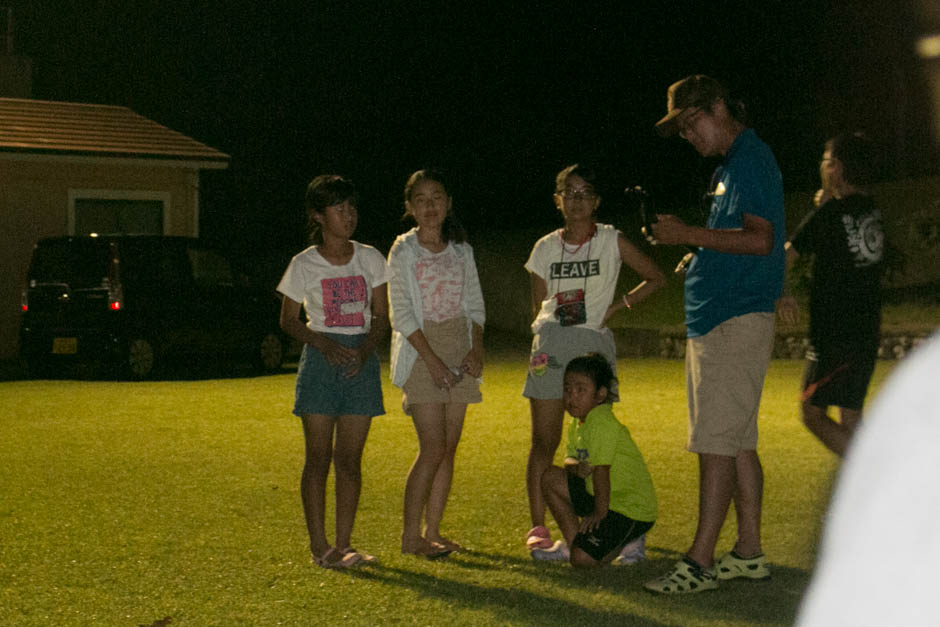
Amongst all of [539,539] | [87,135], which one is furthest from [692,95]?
[87,135]

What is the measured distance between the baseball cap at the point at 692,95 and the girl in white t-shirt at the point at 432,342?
124 centimetres

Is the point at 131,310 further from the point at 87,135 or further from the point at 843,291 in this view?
the point at 843,291

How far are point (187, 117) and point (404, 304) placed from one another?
155 feet

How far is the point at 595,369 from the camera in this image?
5.71 m

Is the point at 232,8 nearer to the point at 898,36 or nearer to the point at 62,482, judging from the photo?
the point at 898,36

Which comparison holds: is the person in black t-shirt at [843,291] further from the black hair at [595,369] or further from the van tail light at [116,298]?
the van tail light at [116,298]

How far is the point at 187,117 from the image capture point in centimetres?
5134

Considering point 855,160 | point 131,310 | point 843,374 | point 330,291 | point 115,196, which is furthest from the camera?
point 115,196

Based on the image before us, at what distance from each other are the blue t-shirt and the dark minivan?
12289 mm

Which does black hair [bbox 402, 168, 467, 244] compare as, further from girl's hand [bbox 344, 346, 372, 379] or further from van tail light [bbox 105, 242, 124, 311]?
van tail light [bbox 105, 242, 124, 311]

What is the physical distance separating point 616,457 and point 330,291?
1.46 meters

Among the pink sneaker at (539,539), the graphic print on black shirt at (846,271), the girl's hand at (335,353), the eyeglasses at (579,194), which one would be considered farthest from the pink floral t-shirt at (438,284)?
the graphic print on black shirt at (846,271)

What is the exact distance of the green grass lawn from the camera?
16.4 ft

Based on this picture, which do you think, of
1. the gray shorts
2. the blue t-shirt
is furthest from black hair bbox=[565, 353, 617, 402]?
the blue t-shirt
